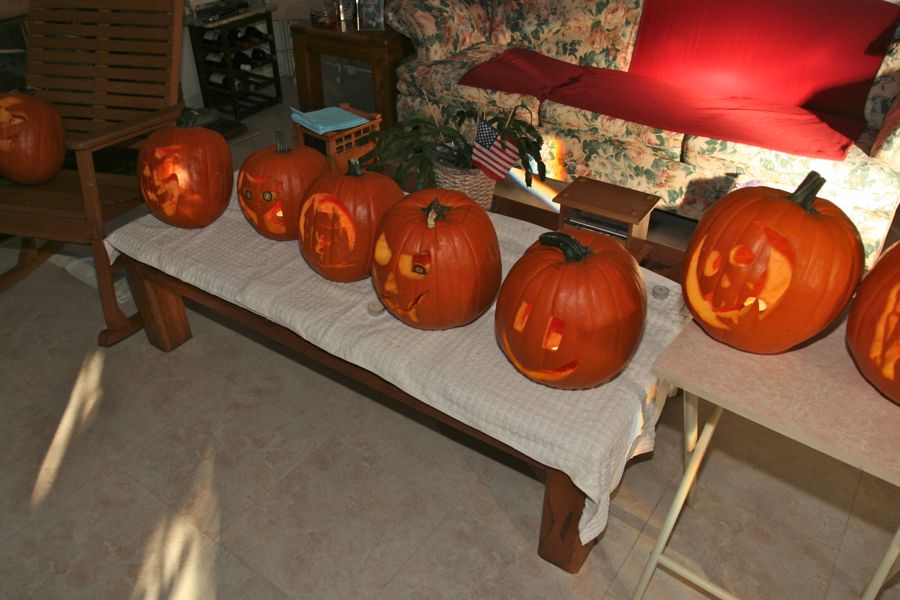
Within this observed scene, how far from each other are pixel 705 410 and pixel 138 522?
1506mm

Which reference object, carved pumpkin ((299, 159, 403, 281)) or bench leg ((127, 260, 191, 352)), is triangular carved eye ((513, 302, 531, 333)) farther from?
bench leg ((127, 260, 191, 352))

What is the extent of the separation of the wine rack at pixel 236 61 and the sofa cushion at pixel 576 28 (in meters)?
1.45

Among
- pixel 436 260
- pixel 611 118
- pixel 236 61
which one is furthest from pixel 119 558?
pixel 236 61

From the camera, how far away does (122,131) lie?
1.98m

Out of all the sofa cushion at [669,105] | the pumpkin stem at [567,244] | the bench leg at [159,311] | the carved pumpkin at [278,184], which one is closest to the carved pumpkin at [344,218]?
the carved pumpkin at [278,184]

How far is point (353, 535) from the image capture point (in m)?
1.56

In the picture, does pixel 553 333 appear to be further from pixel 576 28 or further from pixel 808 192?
pixel 576 28

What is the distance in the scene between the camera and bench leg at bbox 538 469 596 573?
127 centimetres

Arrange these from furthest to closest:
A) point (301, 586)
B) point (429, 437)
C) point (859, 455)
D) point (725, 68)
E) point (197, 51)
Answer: point (197, 51)
point (725, 68)
point (429, 437)
point (301, 586)
point (859, 455)

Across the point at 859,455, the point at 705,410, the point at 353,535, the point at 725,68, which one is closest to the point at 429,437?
the point at 353,535

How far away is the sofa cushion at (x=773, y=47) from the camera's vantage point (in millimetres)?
2703

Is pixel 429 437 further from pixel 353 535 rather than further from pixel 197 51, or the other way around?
pixel 197 51

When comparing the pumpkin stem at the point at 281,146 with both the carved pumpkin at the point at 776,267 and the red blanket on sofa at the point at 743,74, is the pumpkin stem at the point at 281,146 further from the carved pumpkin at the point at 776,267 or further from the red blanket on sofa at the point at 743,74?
the red blanket on sofa at the point at 743,74

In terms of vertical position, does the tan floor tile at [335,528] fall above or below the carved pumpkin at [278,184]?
below
